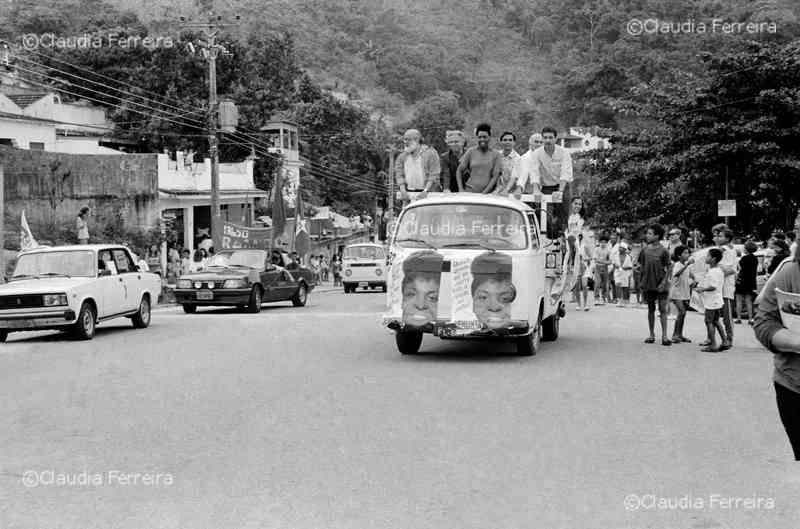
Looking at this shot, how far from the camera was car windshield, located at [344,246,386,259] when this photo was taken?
135 feet

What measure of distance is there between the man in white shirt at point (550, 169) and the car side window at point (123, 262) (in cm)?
755

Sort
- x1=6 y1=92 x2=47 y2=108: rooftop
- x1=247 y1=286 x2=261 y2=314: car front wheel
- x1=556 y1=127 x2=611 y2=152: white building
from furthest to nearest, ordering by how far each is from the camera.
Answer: x1=556 y1=127 x2=611 y2=152: white building, x1=6 y1=92 x2=47 y2=108: rooftop, x1=247 y1=286 x2=261 y2=314: car front wheel

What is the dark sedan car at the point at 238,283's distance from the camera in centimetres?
2477

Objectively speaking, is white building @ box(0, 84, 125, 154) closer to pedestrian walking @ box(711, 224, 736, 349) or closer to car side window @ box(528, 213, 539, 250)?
pedestrian walking @ box(711, 224, 736, 349)

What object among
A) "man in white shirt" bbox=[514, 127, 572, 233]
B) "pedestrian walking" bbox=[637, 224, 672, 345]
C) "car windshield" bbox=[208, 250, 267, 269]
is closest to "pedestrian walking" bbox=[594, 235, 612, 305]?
"car windshield" bbox=[208, 250, 267, 269]

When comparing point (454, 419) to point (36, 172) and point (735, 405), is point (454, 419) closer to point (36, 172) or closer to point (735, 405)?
point (735, 405)

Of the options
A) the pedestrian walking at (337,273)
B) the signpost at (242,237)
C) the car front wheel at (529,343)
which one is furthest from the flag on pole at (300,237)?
the car front wheel at (529,343)

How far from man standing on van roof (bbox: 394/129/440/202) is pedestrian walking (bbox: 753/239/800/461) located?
36.1 feet

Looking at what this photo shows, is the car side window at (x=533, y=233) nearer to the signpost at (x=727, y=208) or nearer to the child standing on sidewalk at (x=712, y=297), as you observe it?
the child standing on sidewalk at (x=712, y=297)

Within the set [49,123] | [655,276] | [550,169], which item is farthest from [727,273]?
[49,123]

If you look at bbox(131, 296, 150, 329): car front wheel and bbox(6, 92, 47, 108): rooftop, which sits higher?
bbox(6, 92, 47, 108): rooftop

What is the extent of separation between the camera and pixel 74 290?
691 inches

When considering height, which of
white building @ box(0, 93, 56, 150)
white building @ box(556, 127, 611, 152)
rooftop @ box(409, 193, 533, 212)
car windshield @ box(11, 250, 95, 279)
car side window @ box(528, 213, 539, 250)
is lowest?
car windshield @ box(11, 250, 95, 279)

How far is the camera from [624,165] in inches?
1651
